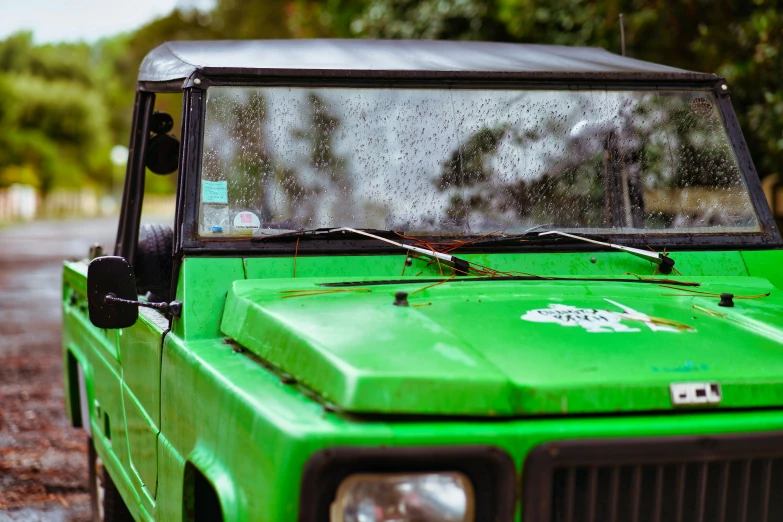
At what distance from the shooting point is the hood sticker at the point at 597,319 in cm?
268

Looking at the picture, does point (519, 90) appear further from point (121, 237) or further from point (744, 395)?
point (121, 237)

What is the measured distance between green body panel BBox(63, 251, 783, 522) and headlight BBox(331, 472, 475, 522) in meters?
0.08

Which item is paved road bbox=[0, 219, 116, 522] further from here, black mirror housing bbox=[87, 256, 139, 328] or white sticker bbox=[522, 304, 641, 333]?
white sticker bbox=[522, 304, 641, 333]

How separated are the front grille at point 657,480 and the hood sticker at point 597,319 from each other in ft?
1.39

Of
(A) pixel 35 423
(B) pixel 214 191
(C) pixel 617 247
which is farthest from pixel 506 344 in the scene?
(A) pixel 35 423

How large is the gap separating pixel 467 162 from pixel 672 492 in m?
1.49

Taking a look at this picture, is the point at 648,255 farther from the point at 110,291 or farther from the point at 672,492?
the point at 110,291

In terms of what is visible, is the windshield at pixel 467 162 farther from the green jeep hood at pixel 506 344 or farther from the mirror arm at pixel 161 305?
the green jeep hood at pixel 506 344

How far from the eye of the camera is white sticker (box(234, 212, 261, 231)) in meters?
3.29

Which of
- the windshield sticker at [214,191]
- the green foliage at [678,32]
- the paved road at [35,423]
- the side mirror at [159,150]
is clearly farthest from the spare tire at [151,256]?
the green foliage at [678,32]

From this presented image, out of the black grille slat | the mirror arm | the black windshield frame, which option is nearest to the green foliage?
the black windshield frame

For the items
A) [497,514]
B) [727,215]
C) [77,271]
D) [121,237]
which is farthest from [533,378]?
[77,271]

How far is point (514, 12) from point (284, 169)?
8539 millimetres

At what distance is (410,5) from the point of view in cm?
1370
